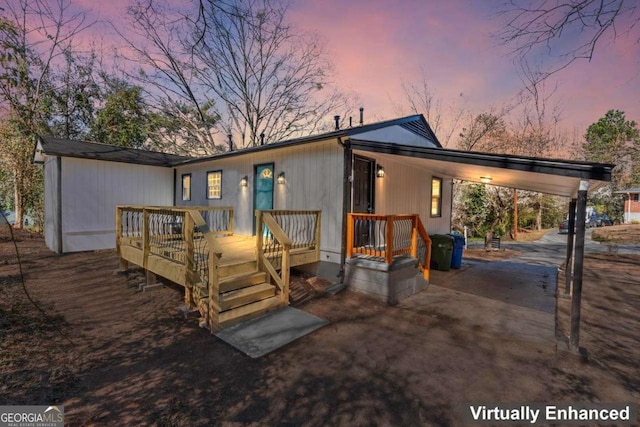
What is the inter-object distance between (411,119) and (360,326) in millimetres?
7300

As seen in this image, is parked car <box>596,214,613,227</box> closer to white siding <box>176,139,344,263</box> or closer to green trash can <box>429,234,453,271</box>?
green trash can <box>429,234,453,271</box>

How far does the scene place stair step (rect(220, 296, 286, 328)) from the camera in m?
4.23

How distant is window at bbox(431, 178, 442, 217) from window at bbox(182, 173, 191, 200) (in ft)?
29.0

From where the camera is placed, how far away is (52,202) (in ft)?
31.7

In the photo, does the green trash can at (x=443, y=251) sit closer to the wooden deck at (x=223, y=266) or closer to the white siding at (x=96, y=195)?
the wooden deck at (x=223, y=266)

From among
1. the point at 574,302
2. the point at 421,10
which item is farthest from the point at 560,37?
the point at 574,302

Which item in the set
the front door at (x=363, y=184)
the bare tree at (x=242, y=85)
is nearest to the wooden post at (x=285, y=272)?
the front door at (x=363, y=184)

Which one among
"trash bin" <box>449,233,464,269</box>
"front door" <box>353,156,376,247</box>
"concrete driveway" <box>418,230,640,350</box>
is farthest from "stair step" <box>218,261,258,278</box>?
"trash bin" <box>449,233,464,269</box>

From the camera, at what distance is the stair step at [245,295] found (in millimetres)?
4297

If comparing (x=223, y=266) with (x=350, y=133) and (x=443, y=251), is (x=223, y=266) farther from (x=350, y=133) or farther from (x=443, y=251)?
(x=443, y=251)

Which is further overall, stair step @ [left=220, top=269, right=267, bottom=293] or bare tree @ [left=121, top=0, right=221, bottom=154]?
bare tree @ [left=121, top=0, right=221, bottom=154]

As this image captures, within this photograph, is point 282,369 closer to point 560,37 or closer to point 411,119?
point 560,37

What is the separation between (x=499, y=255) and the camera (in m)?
11.2

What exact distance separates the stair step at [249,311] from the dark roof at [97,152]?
28.2ft
